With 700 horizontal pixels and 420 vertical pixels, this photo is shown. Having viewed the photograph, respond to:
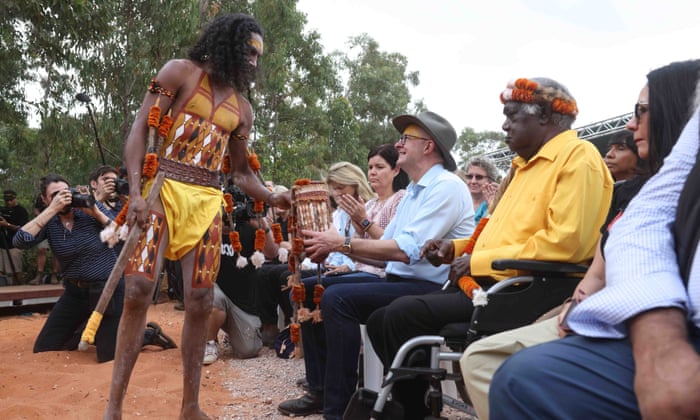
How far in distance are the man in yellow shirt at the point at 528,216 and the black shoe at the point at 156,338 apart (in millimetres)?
3140

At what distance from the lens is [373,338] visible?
3.26 meters

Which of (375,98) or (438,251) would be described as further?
(375,98)

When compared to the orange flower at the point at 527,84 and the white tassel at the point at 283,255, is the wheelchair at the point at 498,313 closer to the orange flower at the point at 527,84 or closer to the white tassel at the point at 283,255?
the orange flower at the point at 527,84

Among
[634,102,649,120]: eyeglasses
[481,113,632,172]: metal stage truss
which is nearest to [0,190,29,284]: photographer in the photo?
[481,113,632,172]: metal stage truss

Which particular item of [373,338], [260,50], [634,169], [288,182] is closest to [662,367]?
[373,338]

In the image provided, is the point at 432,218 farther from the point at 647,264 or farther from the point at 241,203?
the point at 241,203

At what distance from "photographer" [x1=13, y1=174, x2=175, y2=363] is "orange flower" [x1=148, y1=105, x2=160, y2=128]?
2.61m

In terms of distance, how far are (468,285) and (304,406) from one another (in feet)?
5.25

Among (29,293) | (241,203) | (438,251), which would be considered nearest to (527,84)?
(438,251)

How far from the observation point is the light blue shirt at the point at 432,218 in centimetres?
345

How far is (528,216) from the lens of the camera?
2.83 meters

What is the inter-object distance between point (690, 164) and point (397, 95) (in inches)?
1225

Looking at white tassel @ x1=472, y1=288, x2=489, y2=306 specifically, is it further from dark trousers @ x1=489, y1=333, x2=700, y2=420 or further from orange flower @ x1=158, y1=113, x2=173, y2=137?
orange flower @ x1=158, y1=113, x2=173, y2=137

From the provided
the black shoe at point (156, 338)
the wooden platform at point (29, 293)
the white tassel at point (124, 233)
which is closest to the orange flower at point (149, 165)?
the white tassel at point (124, 233)
